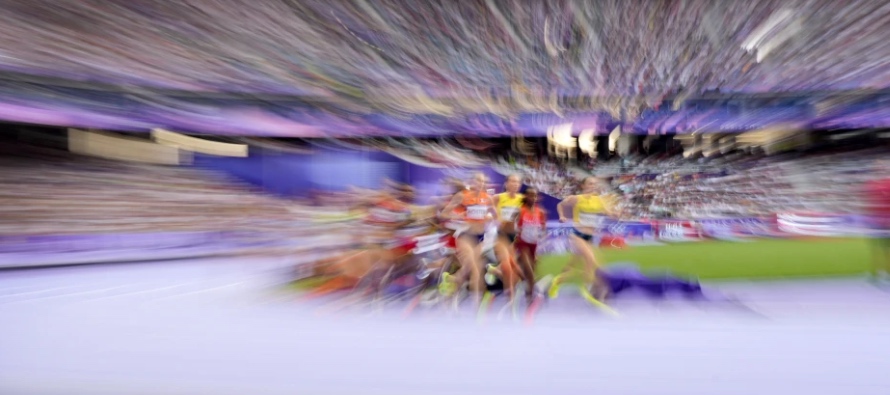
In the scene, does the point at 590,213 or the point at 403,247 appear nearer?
the point at 590,213

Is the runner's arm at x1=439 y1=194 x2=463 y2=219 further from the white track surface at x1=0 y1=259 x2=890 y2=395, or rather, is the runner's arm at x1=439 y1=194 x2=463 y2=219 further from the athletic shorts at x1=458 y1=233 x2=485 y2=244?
the white track surface at x1=0 y1=259 x2=890 y2=395

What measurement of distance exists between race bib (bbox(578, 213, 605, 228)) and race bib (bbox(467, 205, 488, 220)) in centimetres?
62

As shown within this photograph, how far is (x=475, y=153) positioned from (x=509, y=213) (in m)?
0.46

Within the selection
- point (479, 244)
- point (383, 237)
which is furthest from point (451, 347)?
point (383, 237)

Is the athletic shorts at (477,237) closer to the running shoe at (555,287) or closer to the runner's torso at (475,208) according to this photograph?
the runner's torso at (475,208)

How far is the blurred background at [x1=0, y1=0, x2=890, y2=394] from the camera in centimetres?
251

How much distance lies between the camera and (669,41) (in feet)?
11.3

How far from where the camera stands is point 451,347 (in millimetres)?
2535

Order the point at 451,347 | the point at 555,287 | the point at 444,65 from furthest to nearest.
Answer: the point at 444,65 → the point at 555,287 → the point at 451,347

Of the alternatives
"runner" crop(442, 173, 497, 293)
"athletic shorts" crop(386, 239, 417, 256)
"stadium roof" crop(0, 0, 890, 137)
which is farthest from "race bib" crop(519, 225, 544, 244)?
"athletic shorts" crop(386, 239, 417, 256)

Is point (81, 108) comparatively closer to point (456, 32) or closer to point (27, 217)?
point (27, 217)

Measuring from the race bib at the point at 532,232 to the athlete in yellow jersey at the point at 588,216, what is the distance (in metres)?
0.16

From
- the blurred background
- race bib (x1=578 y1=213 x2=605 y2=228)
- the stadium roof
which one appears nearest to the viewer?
the blurred background

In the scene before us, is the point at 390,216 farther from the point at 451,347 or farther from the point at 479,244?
the point at 451,347
